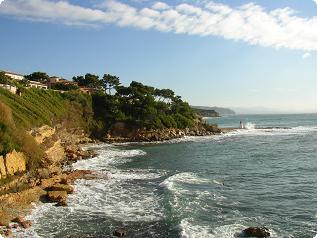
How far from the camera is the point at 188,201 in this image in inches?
982

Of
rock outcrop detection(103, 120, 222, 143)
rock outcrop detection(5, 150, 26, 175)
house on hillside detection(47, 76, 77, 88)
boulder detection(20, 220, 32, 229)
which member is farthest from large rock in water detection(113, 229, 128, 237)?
house on hillside detection(47, 76, 77, 88)

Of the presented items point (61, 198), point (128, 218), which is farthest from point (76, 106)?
point (128, 218)

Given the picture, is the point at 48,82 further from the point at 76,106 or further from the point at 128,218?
the point at 128,218

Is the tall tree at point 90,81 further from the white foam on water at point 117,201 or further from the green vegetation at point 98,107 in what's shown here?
the white foam on water at point 117,201

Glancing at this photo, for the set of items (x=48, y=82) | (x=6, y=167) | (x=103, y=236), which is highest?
(x=48, y=82)

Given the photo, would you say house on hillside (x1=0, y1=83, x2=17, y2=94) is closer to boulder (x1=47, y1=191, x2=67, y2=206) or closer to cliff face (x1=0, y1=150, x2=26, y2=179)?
cliff face (x1=0, y1=150, x2=26, y2=179)

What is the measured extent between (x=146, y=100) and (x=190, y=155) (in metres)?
29.5

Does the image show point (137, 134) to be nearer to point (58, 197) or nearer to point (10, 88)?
point (10, 88)

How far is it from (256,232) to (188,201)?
6884 mm

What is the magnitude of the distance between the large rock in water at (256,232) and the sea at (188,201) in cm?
63

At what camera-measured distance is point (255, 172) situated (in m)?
35.0

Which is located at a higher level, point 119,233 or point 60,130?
point 60,130

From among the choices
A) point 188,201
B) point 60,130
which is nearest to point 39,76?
point 60,130

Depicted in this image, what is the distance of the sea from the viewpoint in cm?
1989
